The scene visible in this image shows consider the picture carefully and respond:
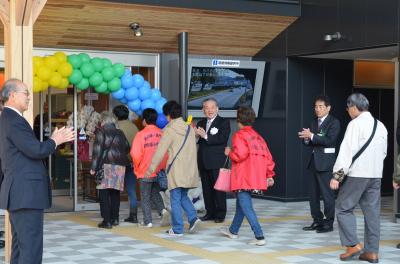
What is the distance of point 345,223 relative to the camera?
704cm

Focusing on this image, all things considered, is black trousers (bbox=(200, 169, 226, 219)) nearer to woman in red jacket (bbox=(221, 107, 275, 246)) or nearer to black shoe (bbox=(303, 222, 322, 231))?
black shoe (bbox=(303, 222, 322, 231))

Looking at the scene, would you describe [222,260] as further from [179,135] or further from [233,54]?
[233,54]

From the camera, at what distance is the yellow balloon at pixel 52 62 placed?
31.2 feet

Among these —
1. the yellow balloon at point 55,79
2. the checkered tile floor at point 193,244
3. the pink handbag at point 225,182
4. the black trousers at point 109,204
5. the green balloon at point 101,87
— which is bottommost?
the checkered tile floor at point 193,244

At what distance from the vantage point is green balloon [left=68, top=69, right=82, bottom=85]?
32.0ft

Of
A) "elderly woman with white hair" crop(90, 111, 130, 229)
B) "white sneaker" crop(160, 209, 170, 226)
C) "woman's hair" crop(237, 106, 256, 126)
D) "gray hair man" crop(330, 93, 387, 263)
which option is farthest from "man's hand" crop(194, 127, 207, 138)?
"gray hair man" crop(330, 93, 387, 263)

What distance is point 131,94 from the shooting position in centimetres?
1023

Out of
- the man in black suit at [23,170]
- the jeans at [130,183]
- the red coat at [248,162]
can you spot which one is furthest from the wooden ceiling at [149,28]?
the man in black suit at [23,170]

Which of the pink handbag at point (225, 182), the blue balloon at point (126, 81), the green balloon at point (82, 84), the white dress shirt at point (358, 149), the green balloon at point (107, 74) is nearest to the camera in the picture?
the white dress shirt at point (358, 149)

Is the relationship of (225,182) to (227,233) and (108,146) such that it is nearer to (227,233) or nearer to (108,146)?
(227,233)

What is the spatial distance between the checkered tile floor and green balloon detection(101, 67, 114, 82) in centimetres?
194

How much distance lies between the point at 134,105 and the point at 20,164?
496cm

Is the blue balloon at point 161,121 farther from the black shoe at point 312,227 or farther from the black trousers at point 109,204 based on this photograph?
the black shoe at point 312,227

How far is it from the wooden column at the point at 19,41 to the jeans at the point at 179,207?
2.17 m
